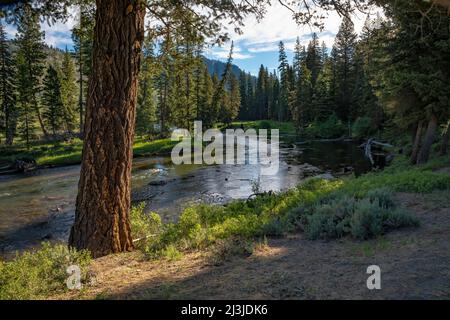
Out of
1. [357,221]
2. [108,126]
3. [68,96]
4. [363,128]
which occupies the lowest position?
[357,221]

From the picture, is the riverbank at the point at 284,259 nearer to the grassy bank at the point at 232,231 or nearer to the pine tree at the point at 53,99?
the grassy bank at the point at 232,231

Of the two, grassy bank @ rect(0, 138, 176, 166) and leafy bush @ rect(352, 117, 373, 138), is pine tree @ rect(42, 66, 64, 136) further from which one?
leafy bush @ rect(352, 117, 373, 138)

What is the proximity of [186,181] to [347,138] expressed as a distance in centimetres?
3124

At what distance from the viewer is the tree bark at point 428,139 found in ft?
54.2

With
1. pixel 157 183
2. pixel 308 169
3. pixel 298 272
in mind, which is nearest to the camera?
pixel 298 272

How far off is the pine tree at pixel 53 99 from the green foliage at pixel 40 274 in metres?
42.2

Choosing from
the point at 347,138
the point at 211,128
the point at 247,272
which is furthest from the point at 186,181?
the point at 211,128

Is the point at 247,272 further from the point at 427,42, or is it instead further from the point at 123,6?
the point at 427,42

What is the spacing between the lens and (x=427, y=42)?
50.9 feet

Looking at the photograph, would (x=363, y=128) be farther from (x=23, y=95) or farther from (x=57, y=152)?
(x=23, y=95)

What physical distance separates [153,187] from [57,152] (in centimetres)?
1897

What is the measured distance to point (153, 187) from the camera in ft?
69.8

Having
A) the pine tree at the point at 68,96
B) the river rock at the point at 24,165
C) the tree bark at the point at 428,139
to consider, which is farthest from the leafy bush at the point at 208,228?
the pine tree at the point at 68,96

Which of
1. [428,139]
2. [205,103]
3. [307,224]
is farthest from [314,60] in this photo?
[307,224]
